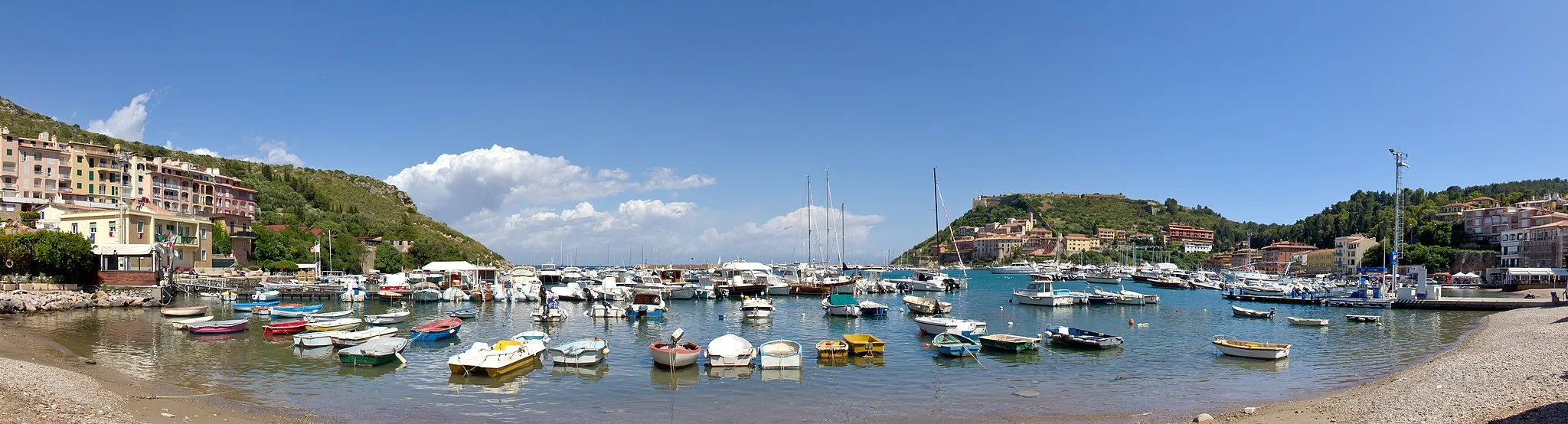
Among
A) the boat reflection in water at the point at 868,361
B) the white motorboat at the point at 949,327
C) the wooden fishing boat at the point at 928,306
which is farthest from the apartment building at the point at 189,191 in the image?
the boat reflection in water at the point at 868,361

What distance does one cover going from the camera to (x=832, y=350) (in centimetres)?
2825

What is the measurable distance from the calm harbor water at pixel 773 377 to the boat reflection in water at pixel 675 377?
9 cm

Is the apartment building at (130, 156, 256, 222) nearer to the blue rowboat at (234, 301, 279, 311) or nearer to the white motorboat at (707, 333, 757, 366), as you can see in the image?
the blue rowboat at (234, 301, 279, 311)

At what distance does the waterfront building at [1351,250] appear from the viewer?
131 metres

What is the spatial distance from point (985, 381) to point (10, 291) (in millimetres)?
52730

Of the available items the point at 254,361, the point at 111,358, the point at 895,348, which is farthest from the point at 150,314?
the point at 895,348

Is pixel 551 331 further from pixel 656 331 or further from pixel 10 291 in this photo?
pixel 10 291

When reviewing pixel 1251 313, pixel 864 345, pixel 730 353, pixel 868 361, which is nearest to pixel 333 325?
pixel 730 353

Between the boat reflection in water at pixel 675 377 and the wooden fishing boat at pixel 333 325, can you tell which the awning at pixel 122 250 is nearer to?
the wooden fishing boat at pixel 333 325

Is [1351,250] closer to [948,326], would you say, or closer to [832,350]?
[948,326]

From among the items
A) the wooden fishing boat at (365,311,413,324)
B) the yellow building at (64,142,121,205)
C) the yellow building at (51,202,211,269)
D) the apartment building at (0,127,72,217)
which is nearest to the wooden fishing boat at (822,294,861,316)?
the wooden fishing boat at (365,311,413,324)

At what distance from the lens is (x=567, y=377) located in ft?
79.6

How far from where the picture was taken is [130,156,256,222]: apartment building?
90.1 meters

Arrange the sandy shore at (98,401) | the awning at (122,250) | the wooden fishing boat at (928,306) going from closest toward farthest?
the sandy shore at (98,401), the wooden fishing boat at (928,306), the awning at (122,250)
